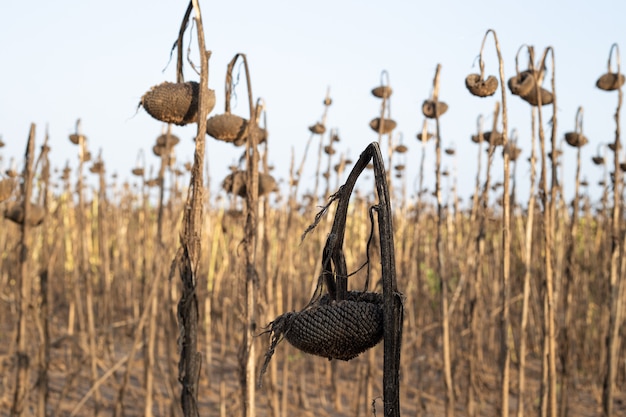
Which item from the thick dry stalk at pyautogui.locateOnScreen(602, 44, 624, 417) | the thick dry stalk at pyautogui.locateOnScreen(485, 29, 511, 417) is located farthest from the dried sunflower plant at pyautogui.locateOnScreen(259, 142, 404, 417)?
the thick dry stalk at pyautogui.locateOnScreen(602, 44, 624, 417)

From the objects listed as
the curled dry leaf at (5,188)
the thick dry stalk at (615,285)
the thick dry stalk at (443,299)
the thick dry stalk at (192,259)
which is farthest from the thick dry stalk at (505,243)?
the curled dry leaf at (5,188)

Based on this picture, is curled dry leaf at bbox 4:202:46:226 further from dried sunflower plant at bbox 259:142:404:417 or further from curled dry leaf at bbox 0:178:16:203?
dried sunflower plant at bbox 259:142:404:417

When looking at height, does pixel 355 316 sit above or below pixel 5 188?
below

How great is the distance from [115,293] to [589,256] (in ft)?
16.0

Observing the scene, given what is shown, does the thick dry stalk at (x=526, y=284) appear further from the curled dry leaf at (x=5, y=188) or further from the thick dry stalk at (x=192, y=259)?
the curled dry leaf at (x=5, y=188)

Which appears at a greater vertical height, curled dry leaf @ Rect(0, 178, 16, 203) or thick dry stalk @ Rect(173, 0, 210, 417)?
curled dry leaf @ Rect(0, 178, 16, 203)

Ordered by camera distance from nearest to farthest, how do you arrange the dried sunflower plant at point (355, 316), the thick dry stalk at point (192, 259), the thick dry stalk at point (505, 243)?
the dried sunflower plant at point (355, 316) < the thick dry stalk at point (192, 259) < the thick dry stalk at point (505, 243)

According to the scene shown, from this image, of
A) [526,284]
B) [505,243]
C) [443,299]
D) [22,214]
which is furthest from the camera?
[443,299]

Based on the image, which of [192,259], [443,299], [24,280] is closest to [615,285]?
[443,299]

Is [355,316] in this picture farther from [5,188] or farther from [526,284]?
[526,284]

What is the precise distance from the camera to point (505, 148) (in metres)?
2.64

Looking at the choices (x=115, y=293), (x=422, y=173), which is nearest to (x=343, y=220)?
(x=422, y=173)

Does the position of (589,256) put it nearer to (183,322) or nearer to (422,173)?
(422,173)

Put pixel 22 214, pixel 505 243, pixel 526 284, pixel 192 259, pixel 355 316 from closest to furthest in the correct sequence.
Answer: pixel 355 316 < pixel 192 259 < pixel 505 243 < pixel 22 214 < pixel 526 284
